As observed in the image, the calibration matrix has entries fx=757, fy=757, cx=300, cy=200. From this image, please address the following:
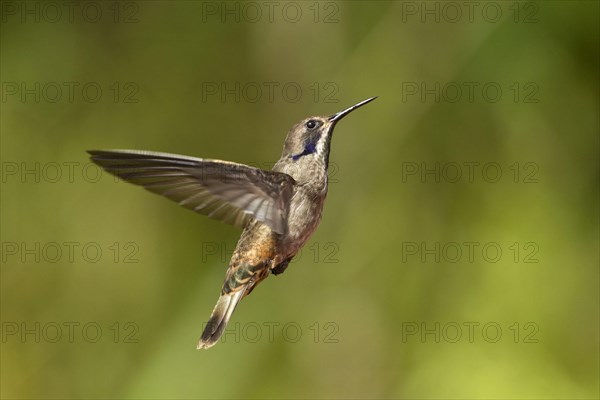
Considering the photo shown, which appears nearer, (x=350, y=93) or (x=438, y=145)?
(x=350, y=93)

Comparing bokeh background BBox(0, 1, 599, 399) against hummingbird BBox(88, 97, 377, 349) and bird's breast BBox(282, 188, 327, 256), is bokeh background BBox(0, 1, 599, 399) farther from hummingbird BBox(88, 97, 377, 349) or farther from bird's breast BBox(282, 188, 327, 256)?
bird's breast BBox(282, 188, 327, 256)

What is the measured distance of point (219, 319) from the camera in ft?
3.55

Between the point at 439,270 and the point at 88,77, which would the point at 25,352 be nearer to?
the point at 88,77

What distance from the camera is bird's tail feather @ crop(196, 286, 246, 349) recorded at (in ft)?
3.32

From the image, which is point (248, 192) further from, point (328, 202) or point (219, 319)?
point (328, 202)

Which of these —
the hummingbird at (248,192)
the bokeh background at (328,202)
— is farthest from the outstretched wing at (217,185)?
the bokeh background at (328,202)

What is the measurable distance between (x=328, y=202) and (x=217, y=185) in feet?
7.80

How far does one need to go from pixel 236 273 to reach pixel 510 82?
2.82 metres

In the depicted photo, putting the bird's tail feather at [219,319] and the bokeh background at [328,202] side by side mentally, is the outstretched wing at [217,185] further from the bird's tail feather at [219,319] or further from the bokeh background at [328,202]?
the bokeh background at [328,202]

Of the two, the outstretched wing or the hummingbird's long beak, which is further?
the hummingbird's long beak

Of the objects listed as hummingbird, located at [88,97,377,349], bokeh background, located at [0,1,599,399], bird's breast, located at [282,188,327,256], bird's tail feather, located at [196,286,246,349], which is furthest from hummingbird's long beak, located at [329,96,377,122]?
bokeh background, located at [0,1,599,399]

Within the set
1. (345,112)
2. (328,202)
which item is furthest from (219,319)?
(328,202)

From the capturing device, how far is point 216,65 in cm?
379

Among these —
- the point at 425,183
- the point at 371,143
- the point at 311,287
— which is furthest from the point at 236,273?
the point at 425,183
